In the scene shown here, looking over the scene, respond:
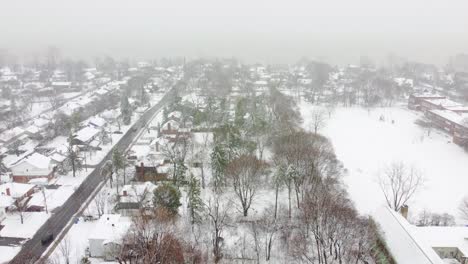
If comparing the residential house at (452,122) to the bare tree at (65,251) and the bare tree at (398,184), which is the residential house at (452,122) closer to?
the bare tree at (398,184)

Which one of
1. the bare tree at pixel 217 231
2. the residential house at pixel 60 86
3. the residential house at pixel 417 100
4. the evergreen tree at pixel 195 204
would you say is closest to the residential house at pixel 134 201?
the evergreen tree at pixel 195 204

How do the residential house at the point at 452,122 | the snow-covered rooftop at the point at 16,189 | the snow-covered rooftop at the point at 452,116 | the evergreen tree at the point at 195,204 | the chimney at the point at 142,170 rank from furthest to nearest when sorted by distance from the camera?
1. the snow-covered rooftop at the point at 452,116
2. the residential house at the point at 452,122
3. the chimney at the point at 142,170
4. the snow-covered rooftop at the point at 16,189
5. the evergreen tree at the point at 195,204

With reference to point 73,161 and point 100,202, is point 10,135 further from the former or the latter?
point 100,202

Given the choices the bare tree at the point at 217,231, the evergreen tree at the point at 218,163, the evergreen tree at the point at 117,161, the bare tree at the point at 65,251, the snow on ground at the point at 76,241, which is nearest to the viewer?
the bare tree at the point at 65,251

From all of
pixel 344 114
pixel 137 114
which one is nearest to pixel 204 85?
pixel 137 114

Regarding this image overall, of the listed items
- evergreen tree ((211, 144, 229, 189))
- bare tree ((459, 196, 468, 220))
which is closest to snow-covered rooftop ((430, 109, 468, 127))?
bare tree ((459, 196, 468, 220))

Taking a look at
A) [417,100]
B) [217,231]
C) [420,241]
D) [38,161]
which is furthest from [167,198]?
[417,100]
